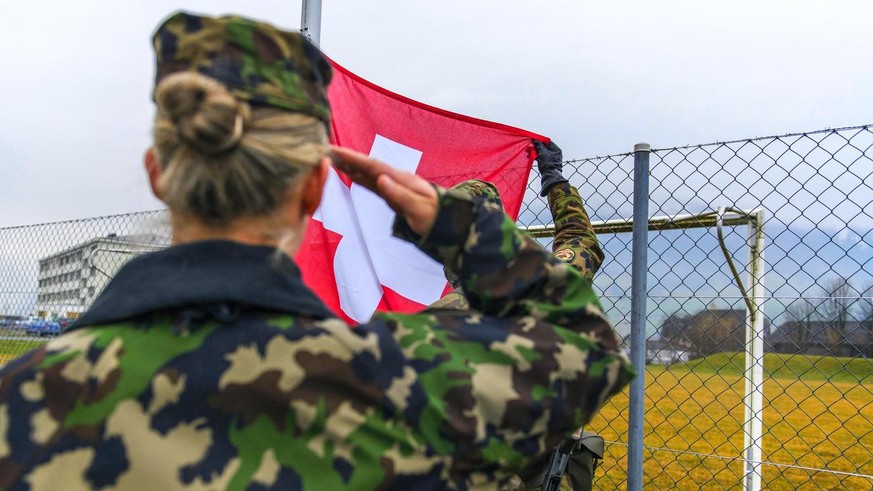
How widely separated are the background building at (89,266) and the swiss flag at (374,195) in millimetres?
723

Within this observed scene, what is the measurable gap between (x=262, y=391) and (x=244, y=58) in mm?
432

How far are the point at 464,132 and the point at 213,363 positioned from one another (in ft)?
7.28

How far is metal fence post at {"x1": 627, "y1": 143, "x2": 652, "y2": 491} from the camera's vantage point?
2.26m

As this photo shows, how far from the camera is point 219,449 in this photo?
848 millimetres

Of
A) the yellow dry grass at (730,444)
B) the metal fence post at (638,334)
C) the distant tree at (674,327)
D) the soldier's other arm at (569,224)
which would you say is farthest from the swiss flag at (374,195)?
the yellow dry grass at (730,444)

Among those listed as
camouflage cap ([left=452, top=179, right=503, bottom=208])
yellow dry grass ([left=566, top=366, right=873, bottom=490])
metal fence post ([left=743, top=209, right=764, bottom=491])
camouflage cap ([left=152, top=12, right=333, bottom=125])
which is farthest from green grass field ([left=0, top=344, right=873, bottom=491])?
camouflage cap ([left=152, top=12, right=333, bottom=125])

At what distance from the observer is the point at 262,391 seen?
85 centimetres

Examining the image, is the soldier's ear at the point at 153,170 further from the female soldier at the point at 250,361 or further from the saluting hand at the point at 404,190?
the saluting hand at the point at 404,190

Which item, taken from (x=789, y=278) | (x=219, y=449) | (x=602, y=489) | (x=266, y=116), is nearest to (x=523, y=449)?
(x=219, y=449)

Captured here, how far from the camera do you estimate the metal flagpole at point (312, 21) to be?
2650mm

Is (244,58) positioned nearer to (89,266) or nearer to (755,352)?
(89,266)

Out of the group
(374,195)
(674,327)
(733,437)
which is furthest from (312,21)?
(733,437)

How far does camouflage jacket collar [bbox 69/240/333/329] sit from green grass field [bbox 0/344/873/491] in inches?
98.9

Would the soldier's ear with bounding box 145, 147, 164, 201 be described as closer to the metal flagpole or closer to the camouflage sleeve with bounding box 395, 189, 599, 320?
the camouflage sleeve with bounding box 395, 189, 599, 320
